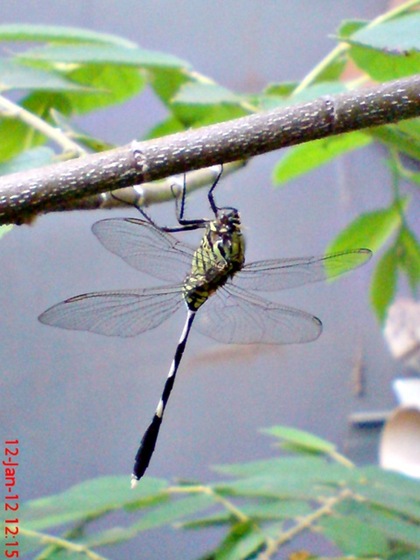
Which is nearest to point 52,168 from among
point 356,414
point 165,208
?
point 165,208

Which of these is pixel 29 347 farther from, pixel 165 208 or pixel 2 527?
pixel 2 527

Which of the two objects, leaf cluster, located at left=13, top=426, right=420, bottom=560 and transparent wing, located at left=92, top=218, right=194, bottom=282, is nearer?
transparent wing, located at left=92, top=218, right=194, bottom=282

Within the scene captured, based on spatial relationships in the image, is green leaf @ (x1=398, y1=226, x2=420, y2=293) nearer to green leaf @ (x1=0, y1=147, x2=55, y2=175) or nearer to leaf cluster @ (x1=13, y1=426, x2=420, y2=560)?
leaf cluster @ (x1=13, y1=426, x2=420, y2=560)

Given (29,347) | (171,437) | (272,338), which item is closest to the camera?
(272,338)

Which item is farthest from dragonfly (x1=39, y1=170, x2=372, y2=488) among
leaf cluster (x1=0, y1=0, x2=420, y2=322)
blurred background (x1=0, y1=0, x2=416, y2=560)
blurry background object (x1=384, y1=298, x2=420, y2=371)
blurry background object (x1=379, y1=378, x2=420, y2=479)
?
blurry background object (x1=384, y1=298, x2=420, y2=371)

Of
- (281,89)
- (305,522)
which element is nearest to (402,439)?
(305,522)

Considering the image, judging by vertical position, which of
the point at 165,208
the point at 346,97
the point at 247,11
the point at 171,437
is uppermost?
the point at 247,11

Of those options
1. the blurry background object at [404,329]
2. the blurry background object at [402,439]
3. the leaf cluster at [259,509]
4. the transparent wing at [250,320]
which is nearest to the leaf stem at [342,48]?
the transparent wing at [250,320]
